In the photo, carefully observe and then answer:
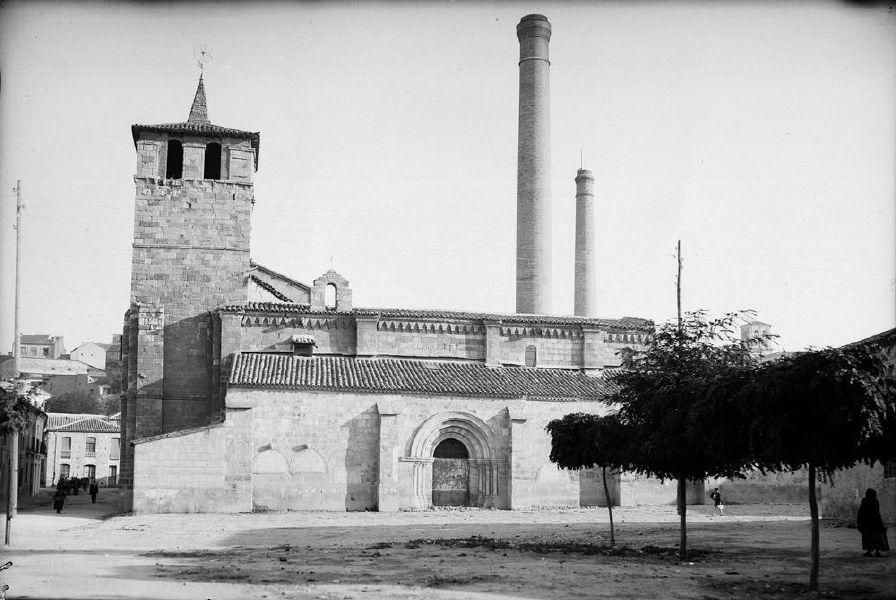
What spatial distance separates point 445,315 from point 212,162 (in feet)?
40.7

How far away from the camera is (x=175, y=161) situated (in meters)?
40.1

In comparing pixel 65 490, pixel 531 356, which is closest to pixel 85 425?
pixel 65 490

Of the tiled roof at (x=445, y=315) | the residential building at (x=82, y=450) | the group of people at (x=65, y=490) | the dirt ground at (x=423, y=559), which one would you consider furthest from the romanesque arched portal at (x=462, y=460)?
the residential building at (x=82, y=450)

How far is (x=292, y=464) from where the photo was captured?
111ft

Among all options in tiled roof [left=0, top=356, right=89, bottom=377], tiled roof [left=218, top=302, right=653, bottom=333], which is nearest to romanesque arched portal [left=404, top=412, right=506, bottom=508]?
tiled roof [left=218, top=302, right=653, bottom=333]

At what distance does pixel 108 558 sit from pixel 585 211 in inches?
1570

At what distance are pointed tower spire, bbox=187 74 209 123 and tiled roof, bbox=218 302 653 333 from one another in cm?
896

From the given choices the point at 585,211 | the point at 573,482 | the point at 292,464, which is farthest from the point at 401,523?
the point at 585,211

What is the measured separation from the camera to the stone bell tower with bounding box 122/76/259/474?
124ft

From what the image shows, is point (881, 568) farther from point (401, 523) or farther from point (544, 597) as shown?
point (401, 523)

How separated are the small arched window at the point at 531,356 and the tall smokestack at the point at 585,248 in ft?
33.9

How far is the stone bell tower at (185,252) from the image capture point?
37719 mm

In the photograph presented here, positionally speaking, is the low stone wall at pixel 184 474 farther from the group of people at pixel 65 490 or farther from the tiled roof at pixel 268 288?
the tiled roof at pixel 268 288

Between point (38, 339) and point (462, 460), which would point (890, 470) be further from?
point (38, 339)
